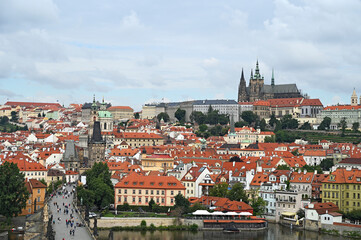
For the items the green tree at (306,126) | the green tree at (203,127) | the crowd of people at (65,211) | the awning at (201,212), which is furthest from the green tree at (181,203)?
the green tree at (306,126)

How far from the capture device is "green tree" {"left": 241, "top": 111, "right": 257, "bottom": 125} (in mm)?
187637

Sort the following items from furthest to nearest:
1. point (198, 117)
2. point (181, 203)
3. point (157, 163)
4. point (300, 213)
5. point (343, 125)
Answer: point (198, 117)
point (343, 125)
point (157, 163)
point (300, 213)
point (181, 203)

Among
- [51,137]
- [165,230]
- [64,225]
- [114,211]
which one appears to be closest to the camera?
[64,225]

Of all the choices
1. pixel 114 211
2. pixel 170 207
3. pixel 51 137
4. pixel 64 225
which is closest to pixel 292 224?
pixel 170 207

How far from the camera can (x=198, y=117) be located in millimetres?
189500

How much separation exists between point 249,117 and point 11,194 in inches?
5376

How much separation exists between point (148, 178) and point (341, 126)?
112 m

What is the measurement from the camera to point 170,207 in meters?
63.3

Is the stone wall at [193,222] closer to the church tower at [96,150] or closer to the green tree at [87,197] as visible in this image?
the green tree at [87,197]

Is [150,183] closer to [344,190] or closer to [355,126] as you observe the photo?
[344,190]

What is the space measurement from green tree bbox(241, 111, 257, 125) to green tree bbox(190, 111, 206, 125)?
12.0m

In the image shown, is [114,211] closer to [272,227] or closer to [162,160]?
[272,227]

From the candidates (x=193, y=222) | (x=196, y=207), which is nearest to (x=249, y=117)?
(x=196, y=207)

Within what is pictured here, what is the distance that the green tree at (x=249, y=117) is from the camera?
188 m
